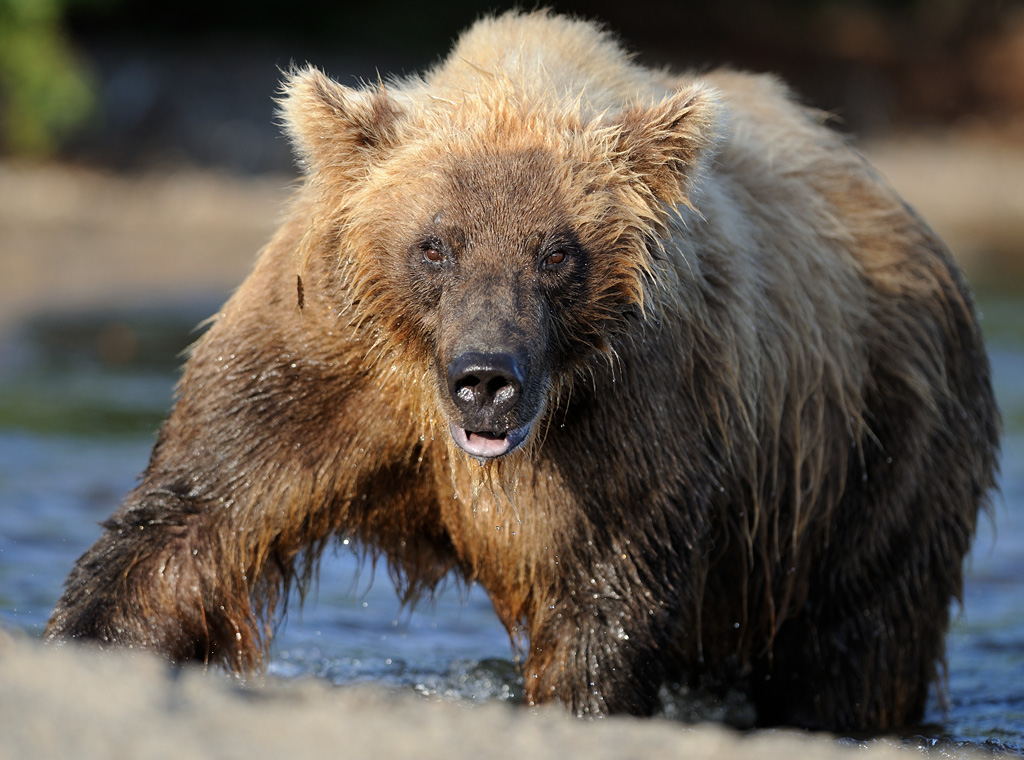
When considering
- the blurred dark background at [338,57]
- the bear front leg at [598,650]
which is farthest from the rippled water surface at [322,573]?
the blurred dark background at [338,57]

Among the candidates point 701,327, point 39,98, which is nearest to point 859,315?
point 701,327

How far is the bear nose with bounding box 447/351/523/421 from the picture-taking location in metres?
4.24

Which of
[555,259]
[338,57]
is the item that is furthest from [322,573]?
[338,57]

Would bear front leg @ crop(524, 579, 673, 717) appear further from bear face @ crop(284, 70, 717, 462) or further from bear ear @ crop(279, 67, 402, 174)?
bear ear @ crop(279, 67, 402, 174)

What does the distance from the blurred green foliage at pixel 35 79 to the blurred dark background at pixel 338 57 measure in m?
0.02

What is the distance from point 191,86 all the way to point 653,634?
17.3 m

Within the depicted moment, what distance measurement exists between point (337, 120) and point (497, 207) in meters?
0.62

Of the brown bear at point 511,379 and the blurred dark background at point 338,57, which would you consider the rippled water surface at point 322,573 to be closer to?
the brown bear at point 511,379

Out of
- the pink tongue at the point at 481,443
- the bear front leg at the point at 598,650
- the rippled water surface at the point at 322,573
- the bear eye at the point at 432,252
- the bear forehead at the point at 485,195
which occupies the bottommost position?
the rippled water surface at the point at 322,573

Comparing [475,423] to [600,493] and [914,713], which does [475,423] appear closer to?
[600,493]

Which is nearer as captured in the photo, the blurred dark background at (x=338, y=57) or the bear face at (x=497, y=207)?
the bear face at (x=497, y=207)

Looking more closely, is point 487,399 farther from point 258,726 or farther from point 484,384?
point 258,726

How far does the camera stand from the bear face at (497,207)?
14.9 feet

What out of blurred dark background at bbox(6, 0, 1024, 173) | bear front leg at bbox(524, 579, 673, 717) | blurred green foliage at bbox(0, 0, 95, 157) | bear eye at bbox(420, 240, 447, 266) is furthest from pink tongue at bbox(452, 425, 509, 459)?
blurred green foliage at bbox(0, 0, 95, 157)
